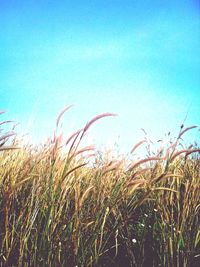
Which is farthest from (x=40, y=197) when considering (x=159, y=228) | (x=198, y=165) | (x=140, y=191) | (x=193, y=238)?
(x=198, y=165)

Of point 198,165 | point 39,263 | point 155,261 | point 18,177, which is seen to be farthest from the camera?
point 198,165

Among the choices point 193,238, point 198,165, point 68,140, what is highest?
point 198,165

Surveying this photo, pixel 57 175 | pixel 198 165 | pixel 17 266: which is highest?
pixel 198 165

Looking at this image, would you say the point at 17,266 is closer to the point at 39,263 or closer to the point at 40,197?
the point at 39,263

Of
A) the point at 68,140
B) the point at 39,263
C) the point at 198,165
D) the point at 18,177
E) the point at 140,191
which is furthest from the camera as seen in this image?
the point at 198,165

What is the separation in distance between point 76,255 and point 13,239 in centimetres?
48

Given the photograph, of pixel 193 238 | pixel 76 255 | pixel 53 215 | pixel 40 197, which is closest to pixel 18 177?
pixel 40 197

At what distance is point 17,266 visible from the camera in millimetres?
2082

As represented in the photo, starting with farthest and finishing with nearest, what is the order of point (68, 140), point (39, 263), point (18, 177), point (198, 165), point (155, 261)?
point (198, 165) → point (18, 177) → point (155, 261) → point (68, 140) → point (39, 263)

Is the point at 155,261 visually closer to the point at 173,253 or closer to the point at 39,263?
the point at 173,253

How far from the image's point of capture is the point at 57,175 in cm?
220

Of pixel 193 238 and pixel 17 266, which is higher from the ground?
pixel 193 238

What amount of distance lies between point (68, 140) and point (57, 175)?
247 mm

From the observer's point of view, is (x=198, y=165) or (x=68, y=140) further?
(x=198, y=165)
